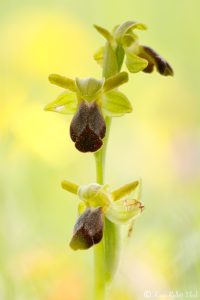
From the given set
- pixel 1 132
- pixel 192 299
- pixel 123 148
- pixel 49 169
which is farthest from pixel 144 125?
pixel 192 299

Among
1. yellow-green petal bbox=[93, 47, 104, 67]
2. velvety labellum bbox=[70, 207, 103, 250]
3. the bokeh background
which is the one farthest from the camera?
yellow-green petal bbox=[93, 47, 104, 67]

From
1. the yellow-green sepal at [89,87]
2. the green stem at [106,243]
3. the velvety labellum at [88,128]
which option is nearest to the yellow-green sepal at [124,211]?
the green stem at [106,243]

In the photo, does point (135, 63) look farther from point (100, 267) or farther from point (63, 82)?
point (100, 267)

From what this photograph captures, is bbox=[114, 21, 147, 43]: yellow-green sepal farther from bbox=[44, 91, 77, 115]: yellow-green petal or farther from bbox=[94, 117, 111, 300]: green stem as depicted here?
bbox=[94, 117, 111, 300]: green stem

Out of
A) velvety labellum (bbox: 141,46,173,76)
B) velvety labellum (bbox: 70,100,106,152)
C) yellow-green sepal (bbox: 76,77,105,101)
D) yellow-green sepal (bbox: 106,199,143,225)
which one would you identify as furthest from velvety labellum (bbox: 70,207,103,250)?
velvety labellum (bbox: 141,46,173,76)

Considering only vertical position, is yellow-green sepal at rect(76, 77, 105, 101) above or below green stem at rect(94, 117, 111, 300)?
above

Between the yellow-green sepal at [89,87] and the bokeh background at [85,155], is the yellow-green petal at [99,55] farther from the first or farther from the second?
the bokeh background at [85,155]

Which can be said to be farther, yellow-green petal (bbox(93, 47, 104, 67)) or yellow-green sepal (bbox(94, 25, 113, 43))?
yellow-green petal (bbox(93, 47, 104, 67))

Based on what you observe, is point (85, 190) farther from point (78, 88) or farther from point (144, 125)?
point (144, 125)

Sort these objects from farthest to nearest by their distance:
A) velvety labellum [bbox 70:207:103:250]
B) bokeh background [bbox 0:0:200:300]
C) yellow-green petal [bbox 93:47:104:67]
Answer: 1. yellow-green petal [bbox 93:47:104:67]
2. bokeh background [bbox 0:0:200:300]
3. velvety labellum [bbox 70:207:103:250]
